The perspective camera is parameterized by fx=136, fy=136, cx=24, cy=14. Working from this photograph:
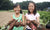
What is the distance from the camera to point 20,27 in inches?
75.4

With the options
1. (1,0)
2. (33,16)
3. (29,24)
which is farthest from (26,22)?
(1,0)

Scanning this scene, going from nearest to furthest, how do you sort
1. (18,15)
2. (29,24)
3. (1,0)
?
(29,24), (18,15), (1,0)

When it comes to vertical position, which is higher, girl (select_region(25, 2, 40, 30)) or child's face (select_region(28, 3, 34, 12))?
child's face (select_region(28, 3, 34, 12))

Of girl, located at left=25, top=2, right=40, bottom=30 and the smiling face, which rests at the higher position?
the smiling face

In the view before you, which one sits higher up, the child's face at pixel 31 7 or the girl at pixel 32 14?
the child's face at pixel 31 7

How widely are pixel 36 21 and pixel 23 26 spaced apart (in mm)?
201

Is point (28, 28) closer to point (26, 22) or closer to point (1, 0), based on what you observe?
point (26, 22)

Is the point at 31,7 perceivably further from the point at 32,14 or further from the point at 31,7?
the point at 32,14

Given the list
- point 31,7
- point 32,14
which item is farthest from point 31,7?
point 32,14

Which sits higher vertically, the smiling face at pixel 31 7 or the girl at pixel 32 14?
the smiling face at pixel 31 7

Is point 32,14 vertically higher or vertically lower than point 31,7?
lower

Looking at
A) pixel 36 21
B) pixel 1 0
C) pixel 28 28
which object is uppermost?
pixel 36 21

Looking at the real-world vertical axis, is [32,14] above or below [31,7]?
below

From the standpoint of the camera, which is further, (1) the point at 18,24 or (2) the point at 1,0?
(2) the point at 1,0
